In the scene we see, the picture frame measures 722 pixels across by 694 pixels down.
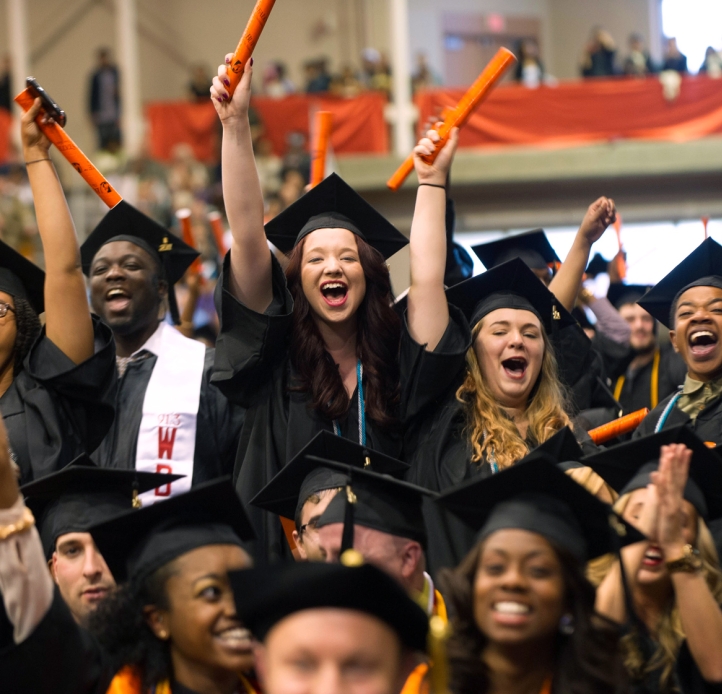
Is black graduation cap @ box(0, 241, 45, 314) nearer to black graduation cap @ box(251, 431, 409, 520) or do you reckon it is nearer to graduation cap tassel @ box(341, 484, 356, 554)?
black graduation cap @ box(251, 431, 409, 520)

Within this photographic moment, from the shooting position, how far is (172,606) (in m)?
2.55

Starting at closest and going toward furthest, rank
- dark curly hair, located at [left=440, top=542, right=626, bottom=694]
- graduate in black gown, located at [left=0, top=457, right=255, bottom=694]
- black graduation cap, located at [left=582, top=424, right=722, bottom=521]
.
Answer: dark curly hair, located at [left=440, top=542, right=626, bottom=694] → graduate in black gown, located at [left=0, top=457, right=255, bottom=694] → black graduation cap, located at [left=582, top=424, right=722, bottom=521]

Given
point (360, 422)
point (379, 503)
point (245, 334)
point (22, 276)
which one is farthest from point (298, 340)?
point (22, 276)

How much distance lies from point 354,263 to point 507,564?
1485mm

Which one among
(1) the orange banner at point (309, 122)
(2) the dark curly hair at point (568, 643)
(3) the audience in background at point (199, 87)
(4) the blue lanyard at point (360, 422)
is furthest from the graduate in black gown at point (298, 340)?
(3) the audience in background at point (199, 87)

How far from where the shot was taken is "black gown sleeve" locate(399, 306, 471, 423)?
11.4 feet

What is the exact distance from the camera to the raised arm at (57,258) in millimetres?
3367

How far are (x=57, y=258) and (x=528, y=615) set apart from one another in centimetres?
182

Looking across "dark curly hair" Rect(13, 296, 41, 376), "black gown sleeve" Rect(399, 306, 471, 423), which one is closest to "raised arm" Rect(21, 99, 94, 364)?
"dark curly hair" Rect(13, 296, 41, 376)

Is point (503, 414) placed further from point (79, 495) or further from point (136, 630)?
point (136, 630)

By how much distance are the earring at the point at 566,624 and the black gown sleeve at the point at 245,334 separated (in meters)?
1.45

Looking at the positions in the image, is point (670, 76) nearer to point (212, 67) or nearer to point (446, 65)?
point (446, 65)

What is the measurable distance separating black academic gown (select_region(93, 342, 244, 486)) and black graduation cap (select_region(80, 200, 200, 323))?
46 centimetres

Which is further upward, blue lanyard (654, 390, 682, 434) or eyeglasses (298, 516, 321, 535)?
blue lanyard (654, 390, 682, 434)
